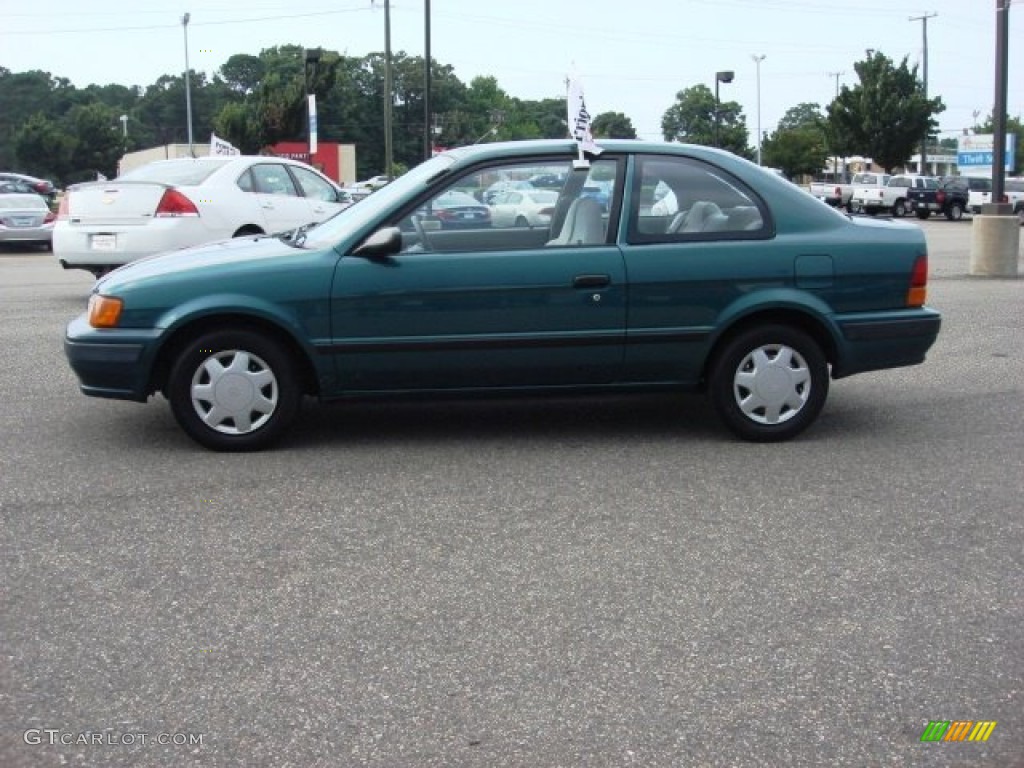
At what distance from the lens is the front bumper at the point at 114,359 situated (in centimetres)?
604

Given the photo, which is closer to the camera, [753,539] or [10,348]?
[753,539]

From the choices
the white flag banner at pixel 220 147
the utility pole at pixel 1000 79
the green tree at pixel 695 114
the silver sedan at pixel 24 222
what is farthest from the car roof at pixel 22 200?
the green tree at pixel 695 114

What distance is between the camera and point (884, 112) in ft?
170

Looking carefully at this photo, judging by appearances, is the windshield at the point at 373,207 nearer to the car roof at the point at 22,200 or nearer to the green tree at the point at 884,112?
the car roof at the point at 22,200

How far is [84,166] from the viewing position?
242ft

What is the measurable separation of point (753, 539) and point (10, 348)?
665 centimetres

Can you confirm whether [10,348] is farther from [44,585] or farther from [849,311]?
[849,311]

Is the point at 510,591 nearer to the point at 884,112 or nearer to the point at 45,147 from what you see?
the point at 884,112

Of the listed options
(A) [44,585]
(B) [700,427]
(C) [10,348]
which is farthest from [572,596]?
(C) [10,348]

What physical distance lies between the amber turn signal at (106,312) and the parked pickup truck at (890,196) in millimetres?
40663

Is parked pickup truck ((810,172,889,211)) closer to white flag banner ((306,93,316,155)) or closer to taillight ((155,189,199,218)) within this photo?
white flag banner ((306,93,316,155))

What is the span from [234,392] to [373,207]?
120cm

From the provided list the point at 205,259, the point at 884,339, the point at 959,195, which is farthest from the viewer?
the point at 959,195

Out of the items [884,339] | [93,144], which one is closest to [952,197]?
[884,339]
